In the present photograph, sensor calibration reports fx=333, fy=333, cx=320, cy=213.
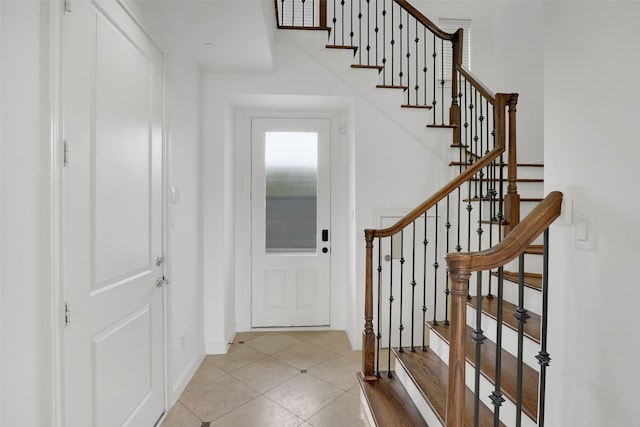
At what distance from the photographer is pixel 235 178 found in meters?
3.59

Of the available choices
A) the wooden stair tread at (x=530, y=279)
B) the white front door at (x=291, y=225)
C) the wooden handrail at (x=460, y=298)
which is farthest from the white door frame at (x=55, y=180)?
the white front door at (x=291, y=225)

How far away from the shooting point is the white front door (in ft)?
12.0

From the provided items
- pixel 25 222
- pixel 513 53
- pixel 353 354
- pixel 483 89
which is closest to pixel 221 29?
pixel 25 222

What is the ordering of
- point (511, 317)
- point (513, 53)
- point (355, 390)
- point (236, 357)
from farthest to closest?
point (513, 53) → point (236, 357) → point (355, 390) → point (511, 317)

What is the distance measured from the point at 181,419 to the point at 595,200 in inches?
96.3

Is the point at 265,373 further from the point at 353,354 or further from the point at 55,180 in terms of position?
the point at 55,180

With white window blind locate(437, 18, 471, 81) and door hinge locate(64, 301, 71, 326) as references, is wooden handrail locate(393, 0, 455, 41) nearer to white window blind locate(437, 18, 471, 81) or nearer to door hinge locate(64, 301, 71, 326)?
white window blind locate(437, 18, 471, 81)

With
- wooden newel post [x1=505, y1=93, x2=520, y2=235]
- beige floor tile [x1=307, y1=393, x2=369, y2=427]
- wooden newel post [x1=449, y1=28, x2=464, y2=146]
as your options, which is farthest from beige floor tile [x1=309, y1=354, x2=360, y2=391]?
wooden newel post [x1=449, y1=28, x2=464, y2=146]

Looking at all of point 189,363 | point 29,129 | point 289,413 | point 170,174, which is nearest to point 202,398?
point 189,363

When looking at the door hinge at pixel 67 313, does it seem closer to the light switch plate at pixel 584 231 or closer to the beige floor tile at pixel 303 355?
the light switch plate at pixel 584 231

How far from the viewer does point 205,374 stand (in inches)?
106

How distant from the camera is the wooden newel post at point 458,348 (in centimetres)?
98

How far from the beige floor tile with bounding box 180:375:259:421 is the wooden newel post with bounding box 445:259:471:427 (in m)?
1.73

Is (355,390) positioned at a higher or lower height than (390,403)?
lower
